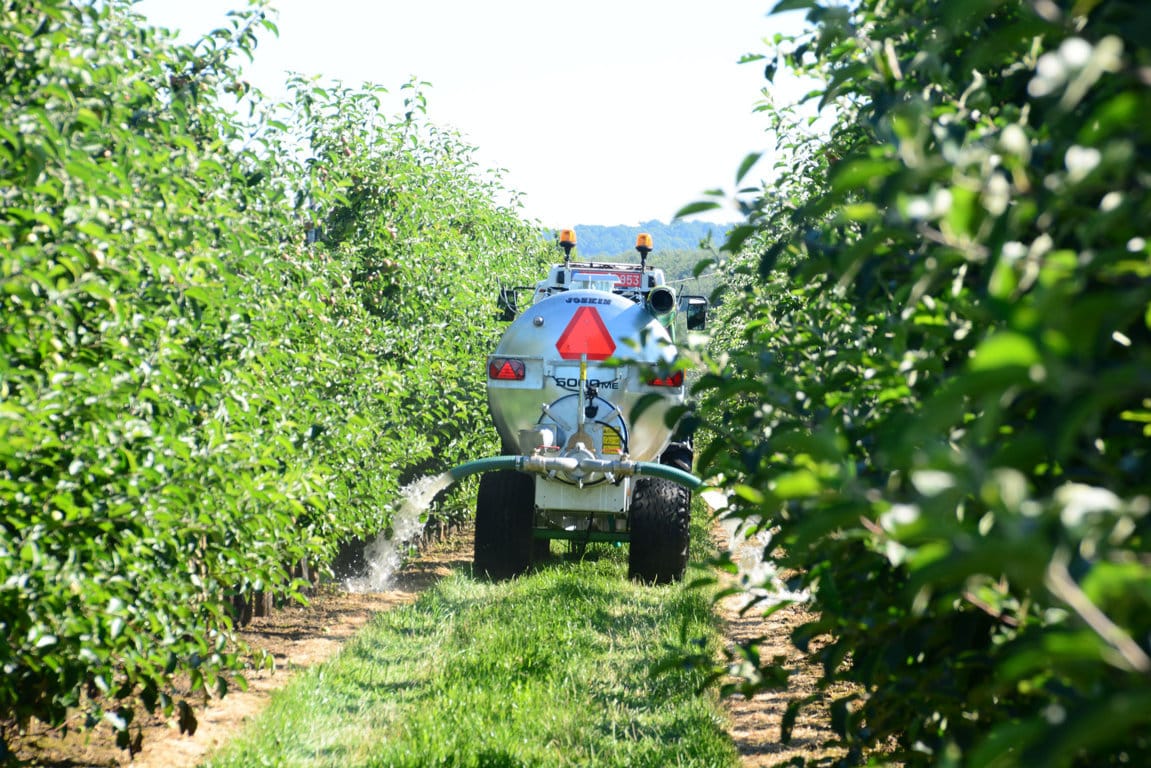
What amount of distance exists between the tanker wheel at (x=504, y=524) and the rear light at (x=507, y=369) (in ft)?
2.78

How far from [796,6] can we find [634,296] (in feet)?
31.0

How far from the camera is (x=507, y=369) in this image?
988 centimetres

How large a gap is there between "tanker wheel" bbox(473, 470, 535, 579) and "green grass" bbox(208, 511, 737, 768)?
0.38 meters

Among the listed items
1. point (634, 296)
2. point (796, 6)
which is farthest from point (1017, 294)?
point (634, 296)

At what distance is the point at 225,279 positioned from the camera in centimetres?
462

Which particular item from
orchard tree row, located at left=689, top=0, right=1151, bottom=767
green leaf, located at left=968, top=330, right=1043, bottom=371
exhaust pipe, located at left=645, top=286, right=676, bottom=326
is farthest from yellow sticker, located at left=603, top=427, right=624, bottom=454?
green leaf, located at left=968, top=330, right=1043, bottom=371

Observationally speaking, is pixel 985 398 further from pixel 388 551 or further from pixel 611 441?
pixel 388 551

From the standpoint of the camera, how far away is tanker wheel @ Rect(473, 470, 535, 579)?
10156 millimetres

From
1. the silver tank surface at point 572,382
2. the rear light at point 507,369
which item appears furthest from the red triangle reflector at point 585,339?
the rear light at point 507,369

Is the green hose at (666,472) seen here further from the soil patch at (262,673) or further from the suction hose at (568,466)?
the soil patch at (262,673)

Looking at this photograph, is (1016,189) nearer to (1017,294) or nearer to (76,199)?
(1017,294)

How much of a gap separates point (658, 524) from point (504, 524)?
1343 millimetres

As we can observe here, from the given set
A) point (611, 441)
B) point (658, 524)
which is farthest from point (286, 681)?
point (658, 524)

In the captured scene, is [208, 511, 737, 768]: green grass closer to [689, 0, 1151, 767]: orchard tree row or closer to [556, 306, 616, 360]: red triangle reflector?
[689, 0, 1151, 767]: orchard tree row
